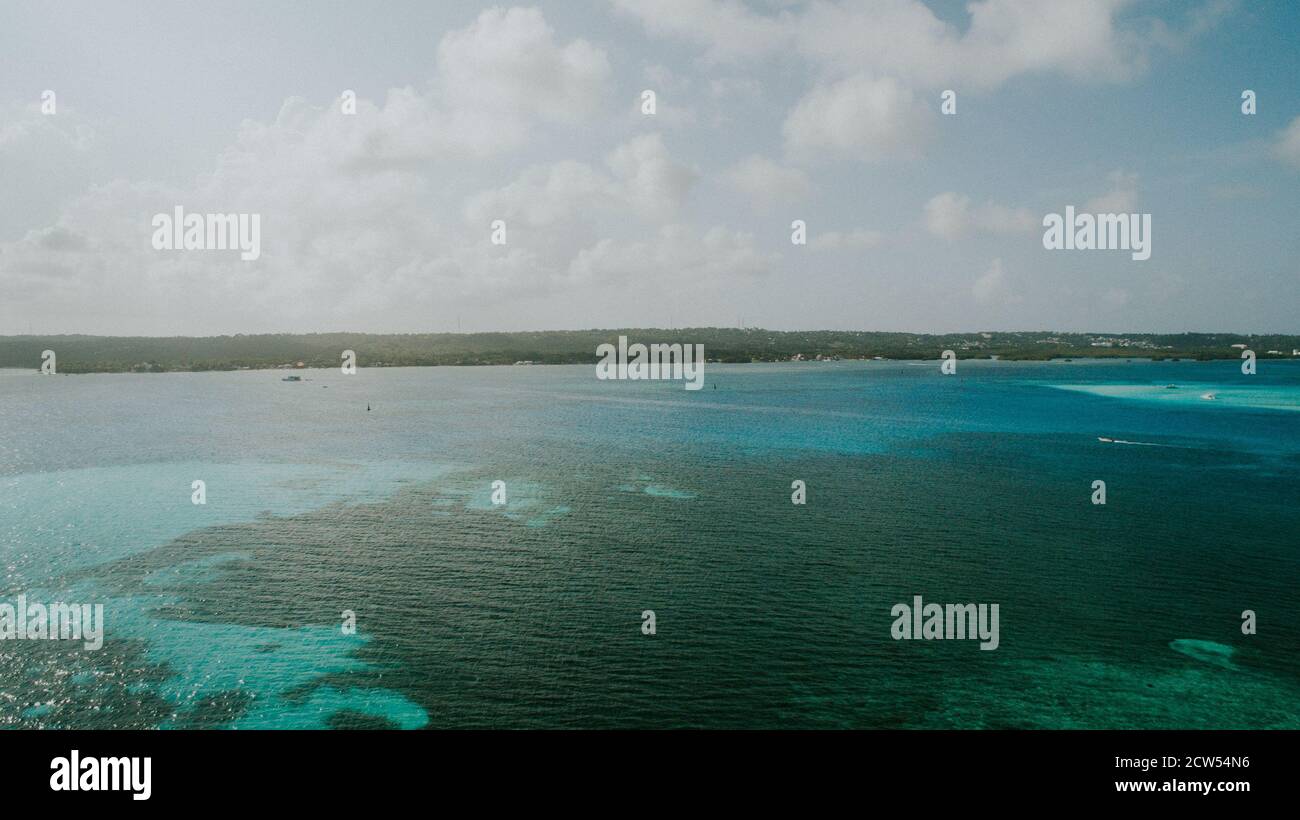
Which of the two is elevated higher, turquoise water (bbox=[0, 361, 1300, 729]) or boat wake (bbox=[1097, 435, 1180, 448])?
boat wake (bbox=[1097, 435, 1180, 448])

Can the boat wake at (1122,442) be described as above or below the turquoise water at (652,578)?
above

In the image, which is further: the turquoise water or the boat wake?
the boat wake

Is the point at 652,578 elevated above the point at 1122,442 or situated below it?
below

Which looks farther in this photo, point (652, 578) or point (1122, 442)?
point (1122, 442)

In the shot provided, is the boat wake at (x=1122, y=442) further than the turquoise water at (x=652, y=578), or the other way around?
the boat wake at (x=1122, y=442)
